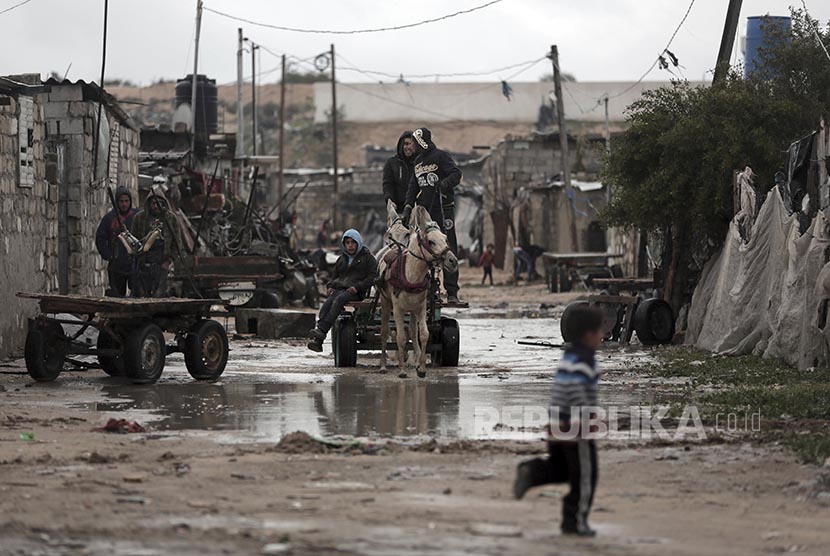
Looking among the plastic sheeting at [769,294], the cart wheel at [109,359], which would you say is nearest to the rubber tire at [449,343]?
the plastic sheeting at [769,294]

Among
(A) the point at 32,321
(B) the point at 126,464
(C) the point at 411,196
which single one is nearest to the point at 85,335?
(A) the point at 32,321

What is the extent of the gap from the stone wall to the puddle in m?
2.23

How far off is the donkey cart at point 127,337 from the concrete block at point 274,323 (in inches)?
284

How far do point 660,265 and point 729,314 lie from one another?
14.6 feet

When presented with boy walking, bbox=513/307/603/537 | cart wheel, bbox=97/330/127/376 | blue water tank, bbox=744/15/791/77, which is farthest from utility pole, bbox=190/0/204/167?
boy walking, bbox=513/307/603/537

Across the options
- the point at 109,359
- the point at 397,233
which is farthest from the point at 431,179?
the point at 109,359

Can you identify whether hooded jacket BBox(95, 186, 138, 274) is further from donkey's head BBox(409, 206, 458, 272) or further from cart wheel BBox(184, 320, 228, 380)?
donkey's head BBox(409, 206, 458, 272)

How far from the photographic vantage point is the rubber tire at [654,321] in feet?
69.8

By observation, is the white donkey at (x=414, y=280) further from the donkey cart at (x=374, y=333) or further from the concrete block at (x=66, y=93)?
the concrete block at (x=66, y=93)

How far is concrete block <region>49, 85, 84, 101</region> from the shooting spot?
22938 millimetres

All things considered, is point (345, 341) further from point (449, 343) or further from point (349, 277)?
point (449, 343)

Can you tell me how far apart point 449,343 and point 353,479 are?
897 cm

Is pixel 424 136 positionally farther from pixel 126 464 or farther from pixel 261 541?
pixel 261 541

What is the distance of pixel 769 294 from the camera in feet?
58.8
